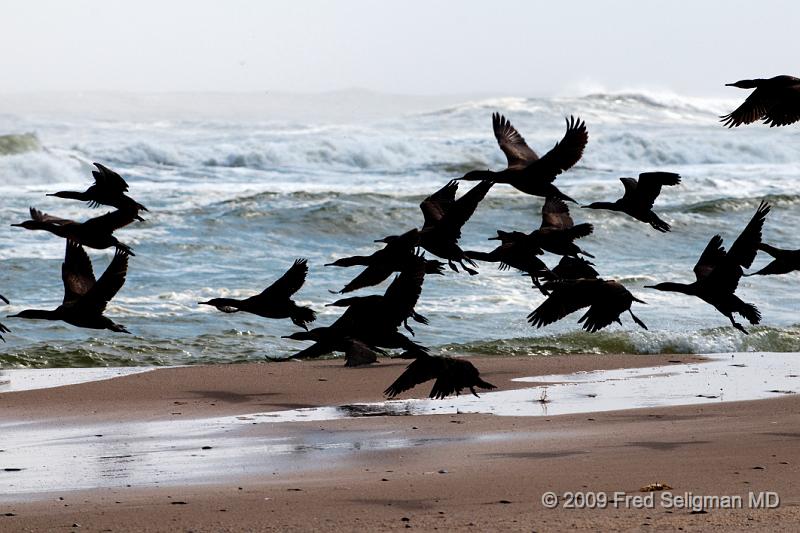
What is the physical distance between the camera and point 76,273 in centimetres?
877

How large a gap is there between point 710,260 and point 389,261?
208 cm

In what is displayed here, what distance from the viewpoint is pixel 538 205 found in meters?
23.0

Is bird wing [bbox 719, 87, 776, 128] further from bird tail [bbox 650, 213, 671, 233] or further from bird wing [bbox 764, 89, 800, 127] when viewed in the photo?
bird tail [bbox 650, 213, 671, 233]

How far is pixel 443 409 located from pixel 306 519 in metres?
A: 3.01

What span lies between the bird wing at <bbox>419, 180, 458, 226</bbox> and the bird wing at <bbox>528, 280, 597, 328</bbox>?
91 cm

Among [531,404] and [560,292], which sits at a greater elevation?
[560,292]

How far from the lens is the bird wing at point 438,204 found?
8.79 metres

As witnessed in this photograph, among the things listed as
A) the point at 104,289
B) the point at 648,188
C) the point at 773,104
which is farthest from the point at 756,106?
the point at 104,289

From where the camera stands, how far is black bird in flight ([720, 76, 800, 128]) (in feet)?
26.7

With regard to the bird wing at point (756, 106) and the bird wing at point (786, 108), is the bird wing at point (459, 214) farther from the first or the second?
the bird wing at point (786, 108)

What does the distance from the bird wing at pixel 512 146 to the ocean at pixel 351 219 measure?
2601mm

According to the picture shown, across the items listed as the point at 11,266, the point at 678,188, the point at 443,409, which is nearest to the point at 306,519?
the point at 443,409

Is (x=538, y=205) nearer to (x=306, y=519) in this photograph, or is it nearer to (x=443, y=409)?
(x=443, y=409)

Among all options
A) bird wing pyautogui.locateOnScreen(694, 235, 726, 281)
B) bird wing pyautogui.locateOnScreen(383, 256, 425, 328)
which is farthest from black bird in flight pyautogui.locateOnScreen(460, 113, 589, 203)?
bird wing pyautogui.locateOnScreen(694, 235, 726, 281)
